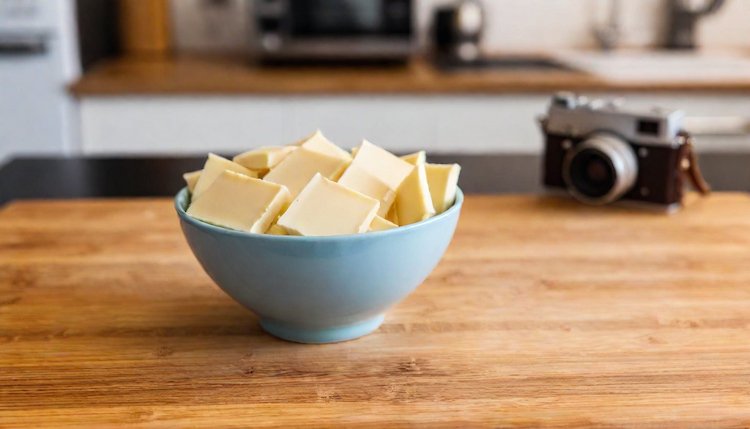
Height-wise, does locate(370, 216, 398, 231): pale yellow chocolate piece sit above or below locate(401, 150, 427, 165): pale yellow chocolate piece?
below

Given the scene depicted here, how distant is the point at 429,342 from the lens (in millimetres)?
675

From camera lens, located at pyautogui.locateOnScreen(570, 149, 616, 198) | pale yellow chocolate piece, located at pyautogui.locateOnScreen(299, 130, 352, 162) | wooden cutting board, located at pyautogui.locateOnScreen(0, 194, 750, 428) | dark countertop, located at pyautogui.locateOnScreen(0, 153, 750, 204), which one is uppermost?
pale yellow chocolate piece, located at pyautogui.locateOnScreen(299, 130, 352, 162)

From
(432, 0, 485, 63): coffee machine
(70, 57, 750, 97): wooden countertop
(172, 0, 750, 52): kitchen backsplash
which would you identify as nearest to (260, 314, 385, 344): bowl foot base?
(70, 57, 750, 97): wooden countertop

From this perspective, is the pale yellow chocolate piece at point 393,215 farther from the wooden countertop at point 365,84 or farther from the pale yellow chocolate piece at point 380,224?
the wooden countertop at point 365,84

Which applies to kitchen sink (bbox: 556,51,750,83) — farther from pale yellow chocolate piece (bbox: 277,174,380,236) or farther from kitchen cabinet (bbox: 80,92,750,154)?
pale yellow chocolate piece (bbox: 277,174,380,236)

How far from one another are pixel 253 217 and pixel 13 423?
0.21 meters

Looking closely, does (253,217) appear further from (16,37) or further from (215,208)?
(16,37)

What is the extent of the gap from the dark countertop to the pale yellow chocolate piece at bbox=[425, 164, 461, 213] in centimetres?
49

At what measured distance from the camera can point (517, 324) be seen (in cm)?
71

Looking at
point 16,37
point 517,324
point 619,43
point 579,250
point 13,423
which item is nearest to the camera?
point 13,423

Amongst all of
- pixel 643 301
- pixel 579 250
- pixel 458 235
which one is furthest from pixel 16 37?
pixel 643 301

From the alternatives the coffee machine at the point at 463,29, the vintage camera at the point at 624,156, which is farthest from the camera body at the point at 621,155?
the coffee machine at the point at 463,29

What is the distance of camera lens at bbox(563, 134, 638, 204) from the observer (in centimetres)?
105

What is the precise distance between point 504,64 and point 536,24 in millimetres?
415
